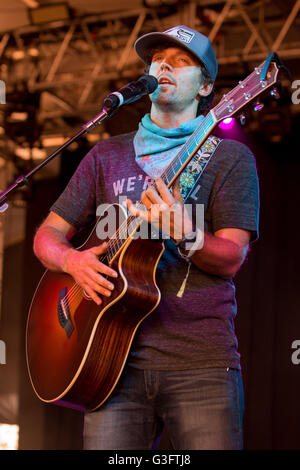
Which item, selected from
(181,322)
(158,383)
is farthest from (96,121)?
(158,383)

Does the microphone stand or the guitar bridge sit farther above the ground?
the microphone stand

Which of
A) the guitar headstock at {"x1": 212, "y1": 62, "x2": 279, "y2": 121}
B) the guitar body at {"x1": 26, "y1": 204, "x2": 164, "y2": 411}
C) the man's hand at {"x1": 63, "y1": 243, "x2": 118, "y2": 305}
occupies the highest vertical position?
the guitar headstock at {"x1": 212, "y1": 62, "x2": 279, "y2": 121}

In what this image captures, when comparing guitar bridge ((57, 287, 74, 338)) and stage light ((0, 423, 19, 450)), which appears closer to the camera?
guitar bridge ((57, 287, 74, 338))

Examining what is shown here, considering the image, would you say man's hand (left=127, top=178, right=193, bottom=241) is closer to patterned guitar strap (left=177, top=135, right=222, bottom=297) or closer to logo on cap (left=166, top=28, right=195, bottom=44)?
patterned guitar strap (left=177, top=135, right=222, bottom=297)

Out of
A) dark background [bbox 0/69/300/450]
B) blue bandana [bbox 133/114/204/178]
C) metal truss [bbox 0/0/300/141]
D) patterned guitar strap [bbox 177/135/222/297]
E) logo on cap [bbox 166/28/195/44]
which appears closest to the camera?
patterned guitar strap [bbox 177/135/222/297]

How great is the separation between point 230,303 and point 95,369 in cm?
49

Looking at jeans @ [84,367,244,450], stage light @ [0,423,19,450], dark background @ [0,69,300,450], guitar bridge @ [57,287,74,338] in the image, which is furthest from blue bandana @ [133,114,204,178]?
stage light @ [0,423,19,450]

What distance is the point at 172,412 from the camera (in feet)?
6.42

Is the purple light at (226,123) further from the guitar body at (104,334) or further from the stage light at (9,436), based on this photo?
the stage light at (9,436)

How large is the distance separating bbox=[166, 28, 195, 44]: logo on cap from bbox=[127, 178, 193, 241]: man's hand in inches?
28.2

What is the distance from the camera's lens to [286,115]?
5.55m

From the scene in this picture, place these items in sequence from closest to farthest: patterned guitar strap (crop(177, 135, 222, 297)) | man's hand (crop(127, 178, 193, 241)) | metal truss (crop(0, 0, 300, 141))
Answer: man's hand (crop(127, 178, 193, 241)), patterned guitar strap (crop(177, 135, 222, 297)), metal truss (crop(0, 0, 300, 141))

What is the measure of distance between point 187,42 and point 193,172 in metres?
0.52

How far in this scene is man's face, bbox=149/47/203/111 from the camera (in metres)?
2.28
